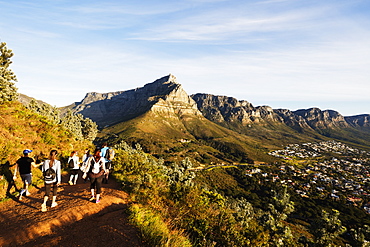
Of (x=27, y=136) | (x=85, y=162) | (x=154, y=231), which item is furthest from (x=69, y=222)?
(x=27, y=136)

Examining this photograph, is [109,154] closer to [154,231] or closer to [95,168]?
[95,168]

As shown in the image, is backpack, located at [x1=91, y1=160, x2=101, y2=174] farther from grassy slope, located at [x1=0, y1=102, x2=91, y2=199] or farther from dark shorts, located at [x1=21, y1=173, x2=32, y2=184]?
grassy slope, located at [x1=0, y1=102, x2=91, y2=199]

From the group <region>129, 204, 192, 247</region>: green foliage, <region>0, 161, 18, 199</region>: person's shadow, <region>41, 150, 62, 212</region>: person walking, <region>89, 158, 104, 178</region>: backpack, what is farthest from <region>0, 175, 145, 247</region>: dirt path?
<region>89, 158, 104, 178</region>: backpack

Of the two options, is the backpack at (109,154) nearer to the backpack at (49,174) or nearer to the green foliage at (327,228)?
the backpack at (49,174)

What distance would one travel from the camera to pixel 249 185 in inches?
4692

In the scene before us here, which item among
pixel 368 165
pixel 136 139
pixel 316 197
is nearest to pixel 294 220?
pixel 316 197

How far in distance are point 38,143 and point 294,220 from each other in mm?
97554

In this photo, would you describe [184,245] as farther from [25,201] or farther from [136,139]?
[136,139]

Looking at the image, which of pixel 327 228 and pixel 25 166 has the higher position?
pixel 25 166

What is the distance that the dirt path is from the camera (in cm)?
525

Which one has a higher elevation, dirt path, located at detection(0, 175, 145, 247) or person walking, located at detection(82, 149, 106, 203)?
person walking, located at detection(82, 149, 106, 203)

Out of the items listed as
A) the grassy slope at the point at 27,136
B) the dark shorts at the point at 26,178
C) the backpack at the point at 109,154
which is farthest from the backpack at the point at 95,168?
the grassy slope at the point at 27,136

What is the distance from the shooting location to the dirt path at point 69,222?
17.2 ft

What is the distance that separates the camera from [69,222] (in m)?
6.44
